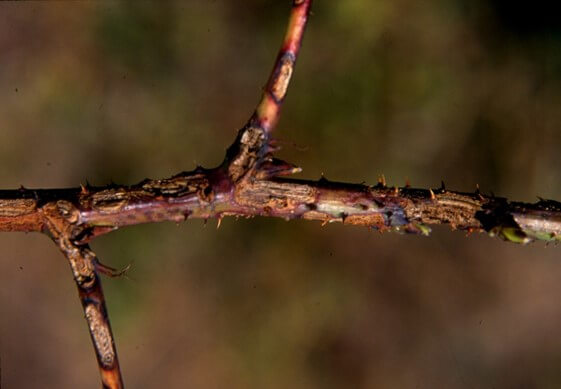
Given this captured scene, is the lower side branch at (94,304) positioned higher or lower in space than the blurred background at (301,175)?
lower

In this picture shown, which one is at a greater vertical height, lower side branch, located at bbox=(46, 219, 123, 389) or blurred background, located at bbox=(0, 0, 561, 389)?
blurred background, located at bbox=(0, 0, 561, 389)

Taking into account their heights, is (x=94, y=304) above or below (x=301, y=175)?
below

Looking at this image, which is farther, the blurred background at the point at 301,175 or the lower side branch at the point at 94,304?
the blurred background at the point at 301,175

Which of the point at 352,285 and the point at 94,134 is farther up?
the point at 94,134

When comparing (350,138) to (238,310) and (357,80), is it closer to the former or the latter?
(357,80)

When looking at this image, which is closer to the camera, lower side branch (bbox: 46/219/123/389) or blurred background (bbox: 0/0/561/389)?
lower side branch (bbox: 46/219/123/389)

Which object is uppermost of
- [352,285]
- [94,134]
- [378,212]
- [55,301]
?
[94,134]

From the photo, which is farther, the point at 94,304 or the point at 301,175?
the point at 301,175

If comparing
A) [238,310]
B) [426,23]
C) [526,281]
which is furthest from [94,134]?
[526,281]
